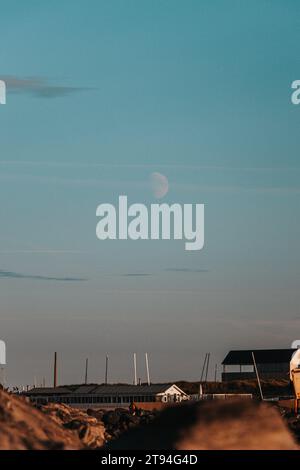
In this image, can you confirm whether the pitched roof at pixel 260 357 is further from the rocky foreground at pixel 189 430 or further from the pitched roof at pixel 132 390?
the rocky foreground at pixel 189 430

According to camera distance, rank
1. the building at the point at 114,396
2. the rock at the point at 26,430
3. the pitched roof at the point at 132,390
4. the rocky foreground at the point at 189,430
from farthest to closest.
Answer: the pitched roof at the point at 132,390, the building at the point at 114,396, the rock at the point at 26,430, the rocky foreground at the point at 189,430

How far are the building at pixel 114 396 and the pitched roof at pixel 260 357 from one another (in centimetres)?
3834

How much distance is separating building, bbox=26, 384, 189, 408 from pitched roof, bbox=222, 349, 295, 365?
126ft

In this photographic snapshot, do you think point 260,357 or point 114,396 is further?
point 260,357

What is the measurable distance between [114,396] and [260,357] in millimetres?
48414

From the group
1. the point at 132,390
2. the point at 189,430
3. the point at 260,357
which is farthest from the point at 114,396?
the point at 189,430

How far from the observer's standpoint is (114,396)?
131 metres

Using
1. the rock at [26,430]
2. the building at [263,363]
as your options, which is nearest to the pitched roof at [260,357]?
the building at [263,363]

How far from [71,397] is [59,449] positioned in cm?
12365

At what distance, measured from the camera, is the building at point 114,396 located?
420ft

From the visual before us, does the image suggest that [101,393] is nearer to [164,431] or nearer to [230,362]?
[230,362]

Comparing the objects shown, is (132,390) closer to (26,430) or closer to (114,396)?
(114,396)

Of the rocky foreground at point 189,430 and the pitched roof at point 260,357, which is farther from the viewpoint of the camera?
the pitched roof at point 260,357
